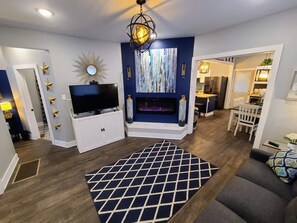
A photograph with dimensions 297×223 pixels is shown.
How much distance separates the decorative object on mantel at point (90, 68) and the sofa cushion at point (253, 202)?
12.1ft

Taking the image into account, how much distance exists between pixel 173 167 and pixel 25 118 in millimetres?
4416

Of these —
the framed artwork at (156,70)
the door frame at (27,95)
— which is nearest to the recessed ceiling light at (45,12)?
the door frame at (27,95)

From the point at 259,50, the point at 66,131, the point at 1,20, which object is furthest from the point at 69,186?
the point at 259,50

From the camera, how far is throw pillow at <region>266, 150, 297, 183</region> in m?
1.64

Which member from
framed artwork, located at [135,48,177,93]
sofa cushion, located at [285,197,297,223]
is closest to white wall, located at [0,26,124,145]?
framed artwork, located at [135,48,177,93]

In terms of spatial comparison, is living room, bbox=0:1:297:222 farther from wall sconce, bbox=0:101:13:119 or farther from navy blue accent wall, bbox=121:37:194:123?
wall sconce, bbox=0:101:13:119

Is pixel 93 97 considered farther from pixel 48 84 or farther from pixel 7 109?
pixel 7 109

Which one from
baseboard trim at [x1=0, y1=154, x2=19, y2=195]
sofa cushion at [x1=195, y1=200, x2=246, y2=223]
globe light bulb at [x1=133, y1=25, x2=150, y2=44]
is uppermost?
globe light bulb at [x1=133, y1=25, x2=150, y2=44]

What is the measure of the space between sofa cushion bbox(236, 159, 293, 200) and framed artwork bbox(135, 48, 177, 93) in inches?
105

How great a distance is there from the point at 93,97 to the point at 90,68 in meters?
0.82

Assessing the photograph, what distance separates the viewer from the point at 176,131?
3.82 metres

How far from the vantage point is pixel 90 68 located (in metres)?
3.54

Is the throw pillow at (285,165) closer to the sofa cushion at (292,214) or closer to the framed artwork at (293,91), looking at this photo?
the sofa cushion at (292,214)

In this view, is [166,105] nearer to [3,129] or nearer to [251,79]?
[3,129]
